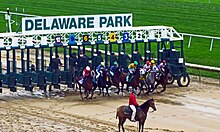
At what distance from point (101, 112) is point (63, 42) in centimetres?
303

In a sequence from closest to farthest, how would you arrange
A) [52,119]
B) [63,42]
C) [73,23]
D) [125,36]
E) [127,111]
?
[127,111] → [52,119] → [63,42] → [73,23] → [125,36]

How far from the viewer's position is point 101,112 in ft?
59.6

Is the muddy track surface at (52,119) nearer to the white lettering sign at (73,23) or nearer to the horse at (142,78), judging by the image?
the white lettering sign at (73,23)

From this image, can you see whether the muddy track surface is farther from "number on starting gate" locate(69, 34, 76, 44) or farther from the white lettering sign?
"number on starting gate" locate(69, 34, 76, 44)

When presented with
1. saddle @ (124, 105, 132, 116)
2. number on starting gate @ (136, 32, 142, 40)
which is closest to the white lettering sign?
number on starting gate @ (136, 32, 142, 40)

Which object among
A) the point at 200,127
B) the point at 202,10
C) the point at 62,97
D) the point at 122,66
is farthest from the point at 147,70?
the point at 202,10

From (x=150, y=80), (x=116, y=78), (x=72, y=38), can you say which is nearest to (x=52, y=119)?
(x=116, y=78)

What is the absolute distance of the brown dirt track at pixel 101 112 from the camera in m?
16.4

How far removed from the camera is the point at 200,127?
1656 centimetres

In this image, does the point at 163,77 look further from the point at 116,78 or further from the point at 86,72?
the point at 86,72

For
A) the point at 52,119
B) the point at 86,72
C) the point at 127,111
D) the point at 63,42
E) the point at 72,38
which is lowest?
Answer: the point at 52,119

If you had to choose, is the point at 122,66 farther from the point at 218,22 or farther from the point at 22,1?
the point at 22,1

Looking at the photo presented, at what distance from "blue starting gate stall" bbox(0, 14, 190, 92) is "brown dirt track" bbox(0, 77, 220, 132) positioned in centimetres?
51

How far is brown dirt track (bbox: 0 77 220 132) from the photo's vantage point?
16422 mm
